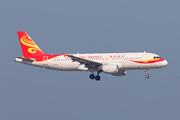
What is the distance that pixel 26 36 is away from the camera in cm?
7275

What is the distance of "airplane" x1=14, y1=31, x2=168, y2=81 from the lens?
211ft

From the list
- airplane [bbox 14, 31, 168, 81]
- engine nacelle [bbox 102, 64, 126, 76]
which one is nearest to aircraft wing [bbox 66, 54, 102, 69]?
airplane [bbox 14, 31, 168, 81]

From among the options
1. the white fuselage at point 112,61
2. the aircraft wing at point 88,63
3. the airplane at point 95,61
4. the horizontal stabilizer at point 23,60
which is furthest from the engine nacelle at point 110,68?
the horizontal stabilizer at point 23,60

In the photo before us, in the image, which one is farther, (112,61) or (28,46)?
(28,46)

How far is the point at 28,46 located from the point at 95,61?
15.8 m

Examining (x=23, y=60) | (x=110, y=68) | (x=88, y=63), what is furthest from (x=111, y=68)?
(x=23, y=60)

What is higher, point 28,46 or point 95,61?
point 28,46

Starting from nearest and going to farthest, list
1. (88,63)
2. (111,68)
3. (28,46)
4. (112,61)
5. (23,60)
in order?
(111,68) → (112,61) → (88,63) → (23,60) → (28,46)

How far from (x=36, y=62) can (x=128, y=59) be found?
63.5 ft

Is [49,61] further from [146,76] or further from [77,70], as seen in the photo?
[146,76]

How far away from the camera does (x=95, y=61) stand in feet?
217

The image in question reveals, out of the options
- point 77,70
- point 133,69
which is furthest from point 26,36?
point 133,69

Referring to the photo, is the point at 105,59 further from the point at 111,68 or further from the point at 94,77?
the point at 94,77

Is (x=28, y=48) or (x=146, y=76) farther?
(x=28, y=48)
